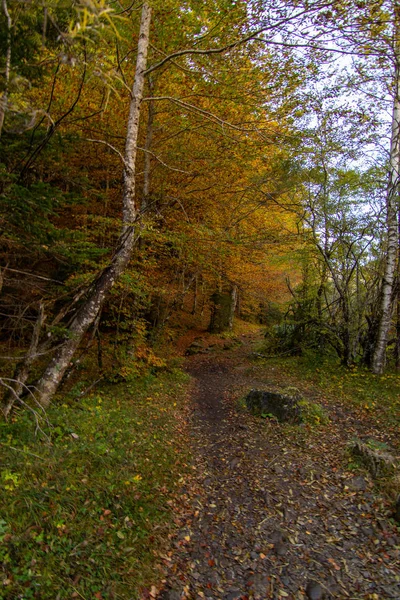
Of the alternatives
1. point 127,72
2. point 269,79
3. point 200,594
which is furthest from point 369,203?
point 200,594

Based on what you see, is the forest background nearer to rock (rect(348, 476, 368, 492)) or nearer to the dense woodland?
the dense woodland

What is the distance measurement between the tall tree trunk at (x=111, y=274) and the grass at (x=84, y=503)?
605mm

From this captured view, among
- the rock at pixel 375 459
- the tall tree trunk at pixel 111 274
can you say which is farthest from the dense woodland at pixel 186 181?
the rock at pixel 375 459

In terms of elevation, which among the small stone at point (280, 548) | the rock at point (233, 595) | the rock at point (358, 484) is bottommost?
the rock at point (233, 595)

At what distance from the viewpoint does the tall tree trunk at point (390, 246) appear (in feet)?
27.3

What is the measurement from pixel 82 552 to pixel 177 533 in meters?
1.19

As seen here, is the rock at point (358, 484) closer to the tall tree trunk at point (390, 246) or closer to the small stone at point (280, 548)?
the small stone at point (280, 548)

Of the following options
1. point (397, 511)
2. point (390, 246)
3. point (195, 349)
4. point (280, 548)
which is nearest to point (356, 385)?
point (390, 246)

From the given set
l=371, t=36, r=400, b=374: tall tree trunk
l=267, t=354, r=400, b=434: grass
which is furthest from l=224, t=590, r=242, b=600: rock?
l=371, t=36, r=400, b=374: tall tree trunk

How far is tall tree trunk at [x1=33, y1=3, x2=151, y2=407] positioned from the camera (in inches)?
227

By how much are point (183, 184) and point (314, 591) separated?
9681 millimetres

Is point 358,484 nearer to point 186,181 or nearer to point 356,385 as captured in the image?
point 356,385

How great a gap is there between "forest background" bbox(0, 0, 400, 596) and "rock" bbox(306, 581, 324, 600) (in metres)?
3.43

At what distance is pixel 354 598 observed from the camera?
3072 millimetres
